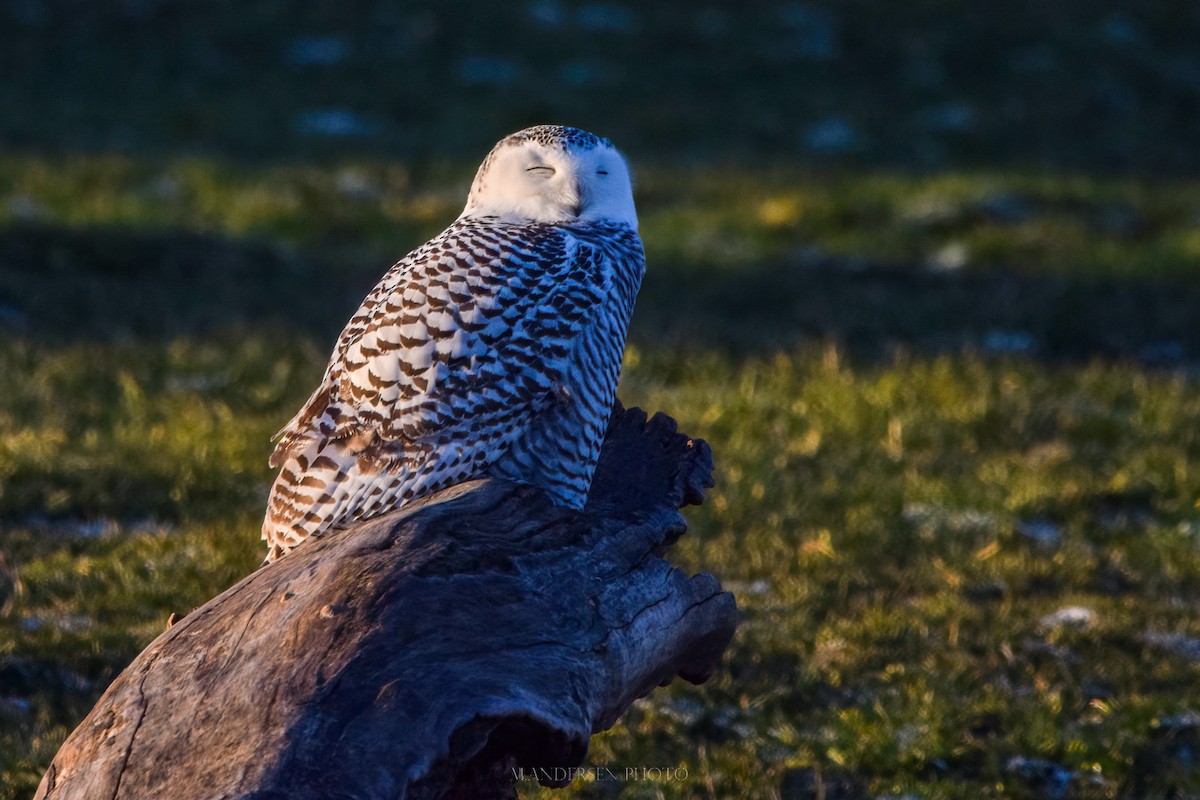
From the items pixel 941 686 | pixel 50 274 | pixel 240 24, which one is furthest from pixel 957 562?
pixel 240 24

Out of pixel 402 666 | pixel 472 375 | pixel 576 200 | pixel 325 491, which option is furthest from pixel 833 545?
pixel 402 666

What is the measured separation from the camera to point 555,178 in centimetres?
456

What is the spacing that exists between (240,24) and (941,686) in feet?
48.2

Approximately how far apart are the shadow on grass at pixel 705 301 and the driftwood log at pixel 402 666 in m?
5.58

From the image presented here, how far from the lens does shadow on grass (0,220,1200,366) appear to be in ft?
31.5

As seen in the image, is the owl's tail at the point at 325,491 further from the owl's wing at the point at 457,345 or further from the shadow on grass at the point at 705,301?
the shadow on grass at the point at 705,301

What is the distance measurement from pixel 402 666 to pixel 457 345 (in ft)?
3.55

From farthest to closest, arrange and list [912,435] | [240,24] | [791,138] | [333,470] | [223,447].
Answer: [240,24]
[791,138]
[912,435]
[223,447]
[333,470]

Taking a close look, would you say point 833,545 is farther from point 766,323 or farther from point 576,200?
point 766,323

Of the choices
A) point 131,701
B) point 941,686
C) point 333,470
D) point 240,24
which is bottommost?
point 941,686

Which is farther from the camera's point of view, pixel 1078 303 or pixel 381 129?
pixel 381 129

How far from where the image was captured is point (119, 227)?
1105cm

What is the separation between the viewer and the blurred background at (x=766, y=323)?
5270 mm

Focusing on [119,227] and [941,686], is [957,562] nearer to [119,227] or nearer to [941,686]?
[941,686]
